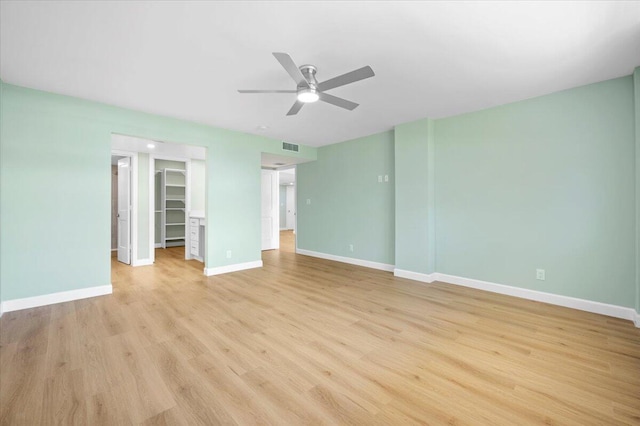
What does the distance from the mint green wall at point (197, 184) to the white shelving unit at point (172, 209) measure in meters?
1.02

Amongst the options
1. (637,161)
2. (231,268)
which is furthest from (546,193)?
(231,268)

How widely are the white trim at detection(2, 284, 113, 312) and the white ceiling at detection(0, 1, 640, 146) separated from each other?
2418 mm

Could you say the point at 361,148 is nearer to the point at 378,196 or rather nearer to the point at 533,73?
the point at 378,196

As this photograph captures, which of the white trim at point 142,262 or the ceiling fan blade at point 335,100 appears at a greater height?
the ceiling fan blade at point 335,100

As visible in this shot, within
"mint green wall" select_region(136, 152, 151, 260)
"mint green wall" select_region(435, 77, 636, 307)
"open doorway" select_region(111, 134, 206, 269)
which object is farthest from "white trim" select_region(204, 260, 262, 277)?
"mint green wall" select_region(435, 77, 636, 307)

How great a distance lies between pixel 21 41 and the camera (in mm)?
2186

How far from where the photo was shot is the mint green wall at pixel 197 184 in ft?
22.7

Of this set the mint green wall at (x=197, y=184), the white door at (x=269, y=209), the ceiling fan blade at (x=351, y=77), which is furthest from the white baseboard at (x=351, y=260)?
the ceiling fan blade at (x=351, y=77)

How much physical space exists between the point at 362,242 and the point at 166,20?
4.48 meters

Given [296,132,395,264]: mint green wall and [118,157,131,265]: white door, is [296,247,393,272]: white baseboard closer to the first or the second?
[296,132,395,264]: mint green wall

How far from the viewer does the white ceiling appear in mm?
1883

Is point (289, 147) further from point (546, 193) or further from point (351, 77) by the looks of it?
point (546, 193)

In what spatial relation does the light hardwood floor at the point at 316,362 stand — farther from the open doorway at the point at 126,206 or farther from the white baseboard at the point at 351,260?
the open doorway at the point at 126,206

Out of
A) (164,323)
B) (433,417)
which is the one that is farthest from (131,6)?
(433,417)
